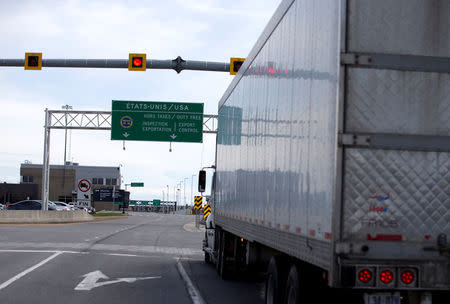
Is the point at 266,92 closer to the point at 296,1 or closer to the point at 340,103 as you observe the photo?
the point at 296,1

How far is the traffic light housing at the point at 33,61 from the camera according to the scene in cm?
2180

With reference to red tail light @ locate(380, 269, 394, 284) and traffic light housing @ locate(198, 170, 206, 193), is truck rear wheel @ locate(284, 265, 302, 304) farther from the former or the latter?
traffic light housing @ locate(198, 170, 206, 193)

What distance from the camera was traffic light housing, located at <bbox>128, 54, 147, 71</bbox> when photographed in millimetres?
21453

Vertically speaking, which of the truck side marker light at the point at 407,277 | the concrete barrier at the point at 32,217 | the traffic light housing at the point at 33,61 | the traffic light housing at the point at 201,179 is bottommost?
the concrete barrier at the point at 32,217

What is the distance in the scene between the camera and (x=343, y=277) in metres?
5.69

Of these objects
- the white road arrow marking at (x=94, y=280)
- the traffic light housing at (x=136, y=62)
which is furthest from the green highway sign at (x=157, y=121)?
the white road arrow marking at (x=94, y=280)

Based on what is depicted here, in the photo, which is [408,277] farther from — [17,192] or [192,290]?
[17,192]

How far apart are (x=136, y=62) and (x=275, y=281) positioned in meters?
14.4

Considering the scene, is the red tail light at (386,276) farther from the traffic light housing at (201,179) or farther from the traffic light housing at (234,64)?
the traffic light housing at (234,64)

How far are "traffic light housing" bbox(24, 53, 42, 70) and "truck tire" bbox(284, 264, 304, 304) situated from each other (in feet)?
53.3

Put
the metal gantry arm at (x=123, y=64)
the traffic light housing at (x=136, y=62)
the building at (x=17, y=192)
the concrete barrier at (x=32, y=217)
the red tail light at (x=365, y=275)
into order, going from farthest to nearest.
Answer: the building at (x=17, y=192), the concrete barrier at (x=32, y=217), the metal gantry arm at (x=123, y=64), the traffic light housing at (x=136, y=62), the red tail light at (x=365, y=275)

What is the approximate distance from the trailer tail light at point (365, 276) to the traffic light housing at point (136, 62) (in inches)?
654

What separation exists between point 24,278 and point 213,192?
574 centimetres

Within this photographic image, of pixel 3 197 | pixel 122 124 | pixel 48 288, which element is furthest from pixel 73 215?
pixel 3 197
